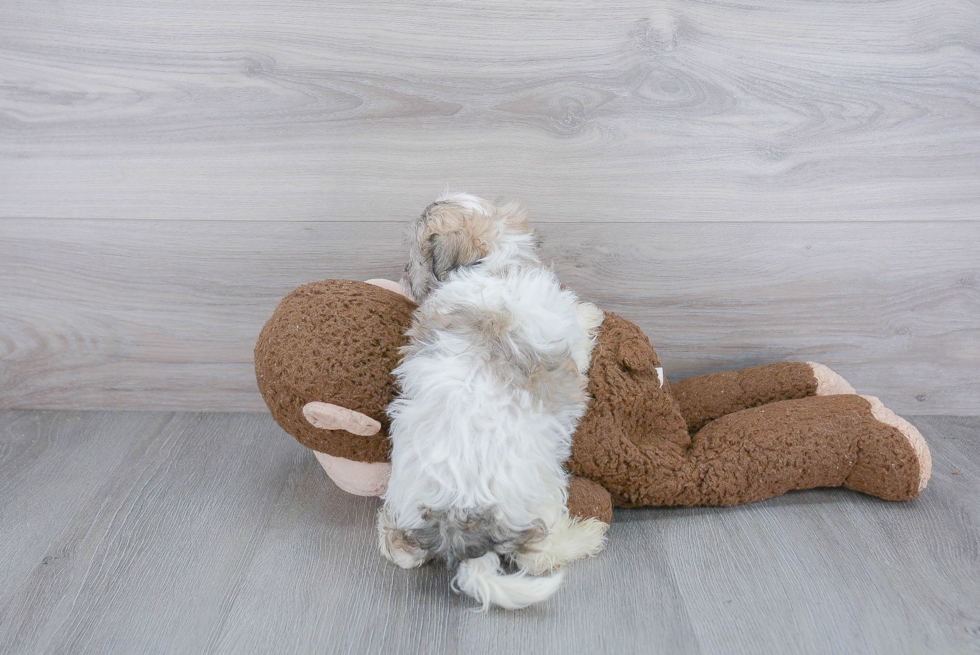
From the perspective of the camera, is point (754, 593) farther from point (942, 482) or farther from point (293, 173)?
point (293, 173)

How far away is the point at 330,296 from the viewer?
2.92 ft

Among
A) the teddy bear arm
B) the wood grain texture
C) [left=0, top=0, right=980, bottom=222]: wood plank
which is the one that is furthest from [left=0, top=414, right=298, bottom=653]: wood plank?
the teddy bear arm

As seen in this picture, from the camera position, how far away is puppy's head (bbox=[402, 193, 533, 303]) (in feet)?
2.78

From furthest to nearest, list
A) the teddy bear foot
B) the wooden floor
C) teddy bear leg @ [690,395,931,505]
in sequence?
the teddy bear foot
teddy bear leg @ [690,395,931,505]
the wooden floor

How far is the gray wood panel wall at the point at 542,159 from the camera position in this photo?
3.40 feet

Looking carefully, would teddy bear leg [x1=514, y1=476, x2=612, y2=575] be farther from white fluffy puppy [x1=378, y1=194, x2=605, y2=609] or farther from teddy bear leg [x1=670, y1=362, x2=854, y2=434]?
teddy bear leg [x1=670, y1=362, x2=854, y2=434]

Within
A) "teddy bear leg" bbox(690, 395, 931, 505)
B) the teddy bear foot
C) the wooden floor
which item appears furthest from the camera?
the teddy bear foot

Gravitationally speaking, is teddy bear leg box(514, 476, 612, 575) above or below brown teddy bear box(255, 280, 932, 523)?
below

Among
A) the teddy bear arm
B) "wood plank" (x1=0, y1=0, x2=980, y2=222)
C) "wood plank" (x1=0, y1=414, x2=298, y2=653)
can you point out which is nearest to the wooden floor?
"wood plank" (x1=0, y1=414, x2=298, y2=653)

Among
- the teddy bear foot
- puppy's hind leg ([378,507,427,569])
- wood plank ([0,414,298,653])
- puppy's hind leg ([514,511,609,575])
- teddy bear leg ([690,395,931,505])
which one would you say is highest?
the teddy bear foot

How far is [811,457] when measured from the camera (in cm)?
94

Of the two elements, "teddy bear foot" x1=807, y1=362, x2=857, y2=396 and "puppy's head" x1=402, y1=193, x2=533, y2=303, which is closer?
"puppy's head" x1=402, y1=193, x2=533, y2=303

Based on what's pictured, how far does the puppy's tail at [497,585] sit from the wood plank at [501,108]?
0.58 metres

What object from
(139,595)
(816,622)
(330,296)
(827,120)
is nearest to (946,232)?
(827,120)
